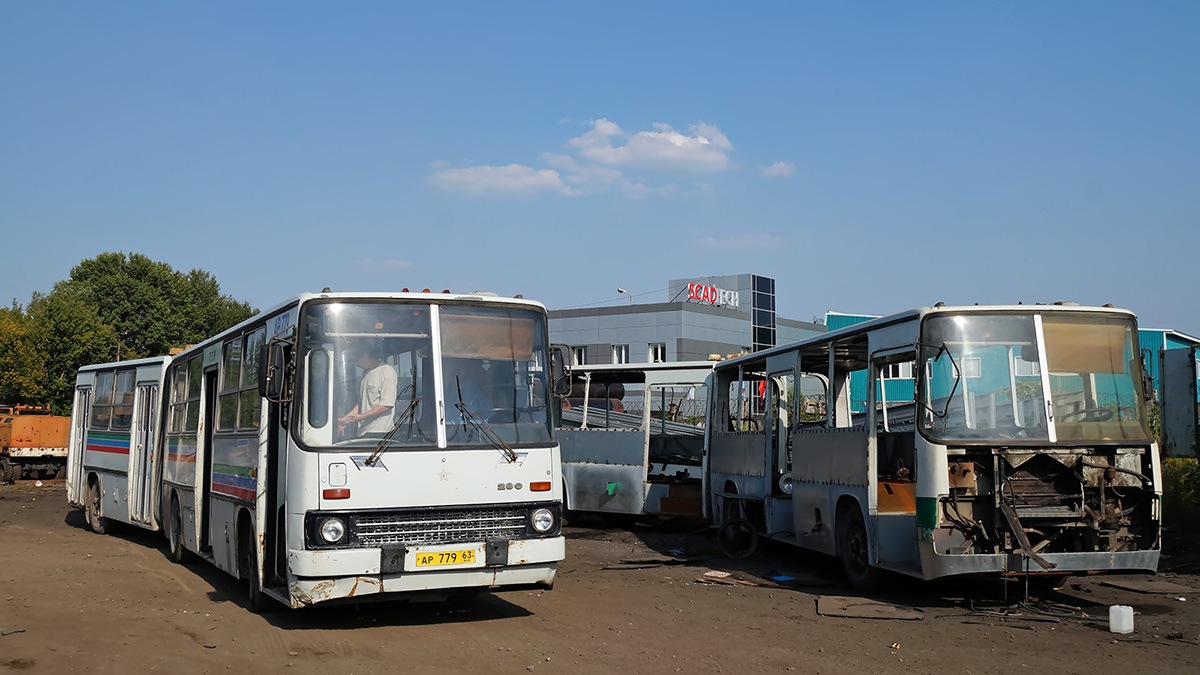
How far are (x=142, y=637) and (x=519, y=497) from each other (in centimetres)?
330

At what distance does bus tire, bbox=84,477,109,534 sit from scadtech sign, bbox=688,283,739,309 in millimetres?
47211

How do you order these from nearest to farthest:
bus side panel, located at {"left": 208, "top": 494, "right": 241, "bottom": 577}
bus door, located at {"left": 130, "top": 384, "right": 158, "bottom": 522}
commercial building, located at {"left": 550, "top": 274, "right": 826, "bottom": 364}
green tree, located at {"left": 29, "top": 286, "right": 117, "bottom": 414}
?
bus side panel, located at {"left": 208, "top": 494, "right": 241, "bottom": 577} < bus door, located at {"left": 130, "top": 384, "right": 158, "bottom": 522} < green tree, located at {"left": 29, "top": 286, "right": 117, "bottom": 414} < commercial building, located at {"left": 550, "top": 274, "right": 826, "bottom": 364}

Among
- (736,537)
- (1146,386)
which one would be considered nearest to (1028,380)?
(1146,386)

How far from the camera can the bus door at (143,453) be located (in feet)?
53.0

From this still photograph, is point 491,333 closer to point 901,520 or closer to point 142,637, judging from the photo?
point 142,637

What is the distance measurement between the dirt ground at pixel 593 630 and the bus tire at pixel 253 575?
0.47 ft

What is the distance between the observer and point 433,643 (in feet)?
28.7

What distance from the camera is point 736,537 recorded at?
1567 cm

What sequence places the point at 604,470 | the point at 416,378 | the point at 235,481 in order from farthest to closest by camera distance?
1. the point at 604,470
2. the point at 235,481
3. the point at 416,378

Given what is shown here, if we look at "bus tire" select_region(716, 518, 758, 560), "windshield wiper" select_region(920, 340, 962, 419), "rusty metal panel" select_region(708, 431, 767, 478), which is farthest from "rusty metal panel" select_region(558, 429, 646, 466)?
"windshield wiper" select_region(920, 340, 962, 419)

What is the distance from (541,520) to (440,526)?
90 centimetres

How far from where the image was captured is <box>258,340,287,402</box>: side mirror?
900 centimetres

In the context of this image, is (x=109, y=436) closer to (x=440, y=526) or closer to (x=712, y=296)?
(x=440, y=526)

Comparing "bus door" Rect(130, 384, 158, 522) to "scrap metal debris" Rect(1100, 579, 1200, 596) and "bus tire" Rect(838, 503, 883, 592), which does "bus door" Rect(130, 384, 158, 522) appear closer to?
"bus tire" Rect(838, 503, 883, 592)
